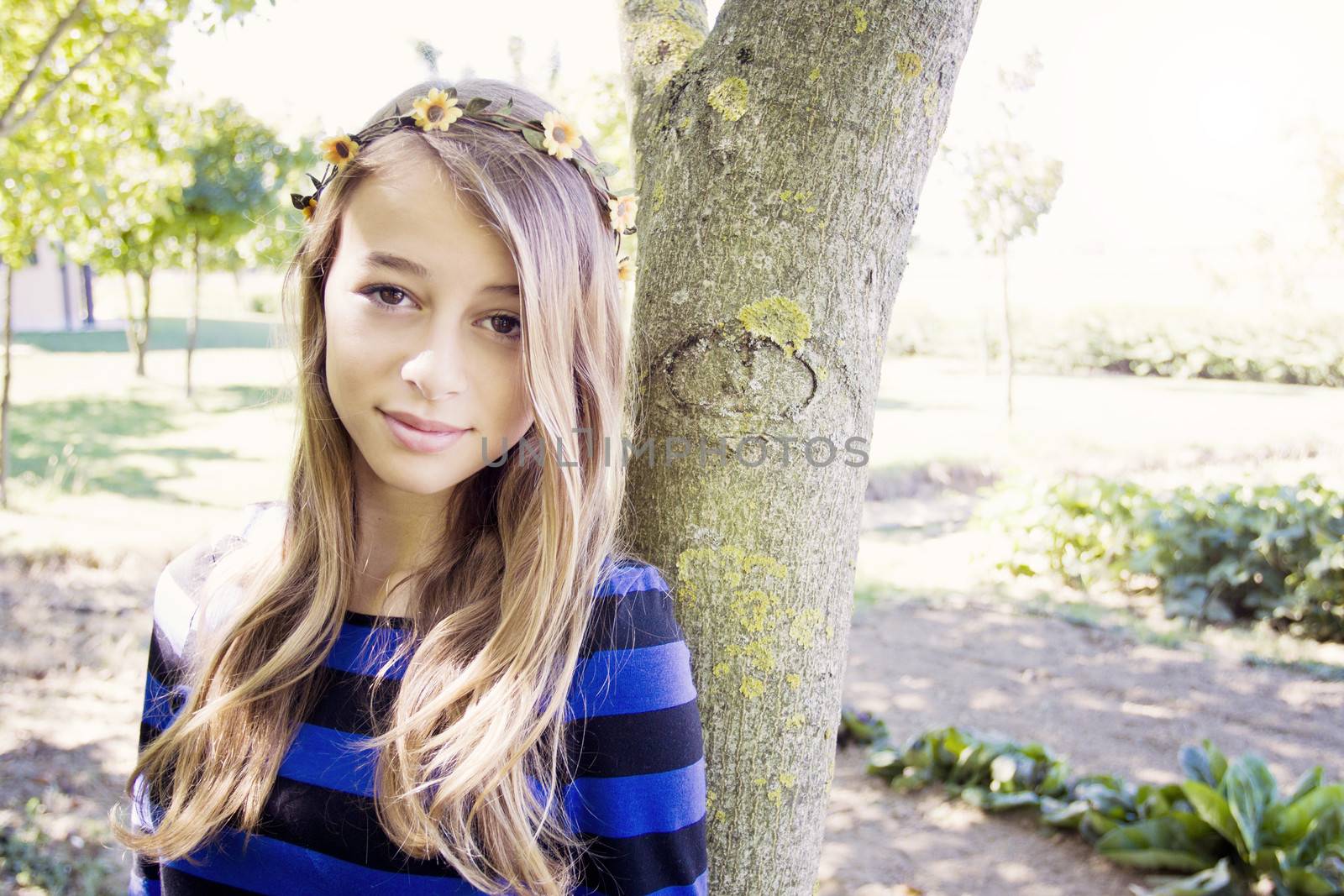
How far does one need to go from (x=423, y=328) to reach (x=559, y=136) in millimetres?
313

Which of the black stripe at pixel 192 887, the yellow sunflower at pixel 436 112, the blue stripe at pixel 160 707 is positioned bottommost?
the black stripe at pixel 192 887

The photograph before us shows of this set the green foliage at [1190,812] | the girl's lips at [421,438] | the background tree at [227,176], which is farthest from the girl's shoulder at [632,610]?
the background tree at [227,176]

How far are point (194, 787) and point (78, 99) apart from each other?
18.2ft

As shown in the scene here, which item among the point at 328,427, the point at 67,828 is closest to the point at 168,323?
the point at 67,828

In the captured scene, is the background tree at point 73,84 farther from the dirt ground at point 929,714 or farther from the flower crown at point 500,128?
the flower crown at point 500,128

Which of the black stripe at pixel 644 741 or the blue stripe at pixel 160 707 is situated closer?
the black stripe at pixel 644 741

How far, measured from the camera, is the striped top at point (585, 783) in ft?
3.74

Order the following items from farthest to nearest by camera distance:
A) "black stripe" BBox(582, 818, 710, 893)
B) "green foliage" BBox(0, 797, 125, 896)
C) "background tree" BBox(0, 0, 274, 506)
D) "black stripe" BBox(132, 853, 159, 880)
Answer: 1. "background tree" BBox(0, 0, 274, 506)
2. "green foliage" BBox(0, 797, 125, 896)
3. "black stripe" BBox(132, 853, 159, 880)
4. "black stripe" BBox(582, 818, 710, 893)

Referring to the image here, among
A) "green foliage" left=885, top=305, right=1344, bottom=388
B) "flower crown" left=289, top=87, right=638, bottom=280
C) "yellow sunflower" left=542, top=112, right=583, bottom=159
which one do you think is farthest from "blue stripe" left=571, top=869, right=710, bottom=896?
"green foliage" left=885, top=305, right=1344, bottom=388

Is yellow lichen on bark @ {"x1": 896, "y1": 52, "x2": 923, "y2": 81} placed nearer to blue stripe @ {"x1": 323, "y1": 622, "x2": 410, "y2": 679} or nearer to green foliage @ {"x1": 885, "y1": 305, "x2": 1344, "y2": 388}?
blue stripe @ {"x1": 323, "y1": 622, "x2": 410, "y2": 679}

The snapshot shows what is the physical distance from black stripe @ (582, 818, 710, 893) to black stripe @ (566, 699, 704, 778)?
3.0 inches

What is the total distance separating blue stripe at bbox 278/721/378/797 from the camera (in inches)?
49.6

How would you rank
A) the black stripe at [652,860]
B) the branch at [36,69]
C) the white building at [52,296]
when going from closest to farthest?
the black stripe at [652,860] → the branch at [36,69] → the white building at [52,296]

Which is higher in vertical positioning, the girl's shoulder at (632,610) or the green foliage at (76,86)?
the green foliage at (76,86)
